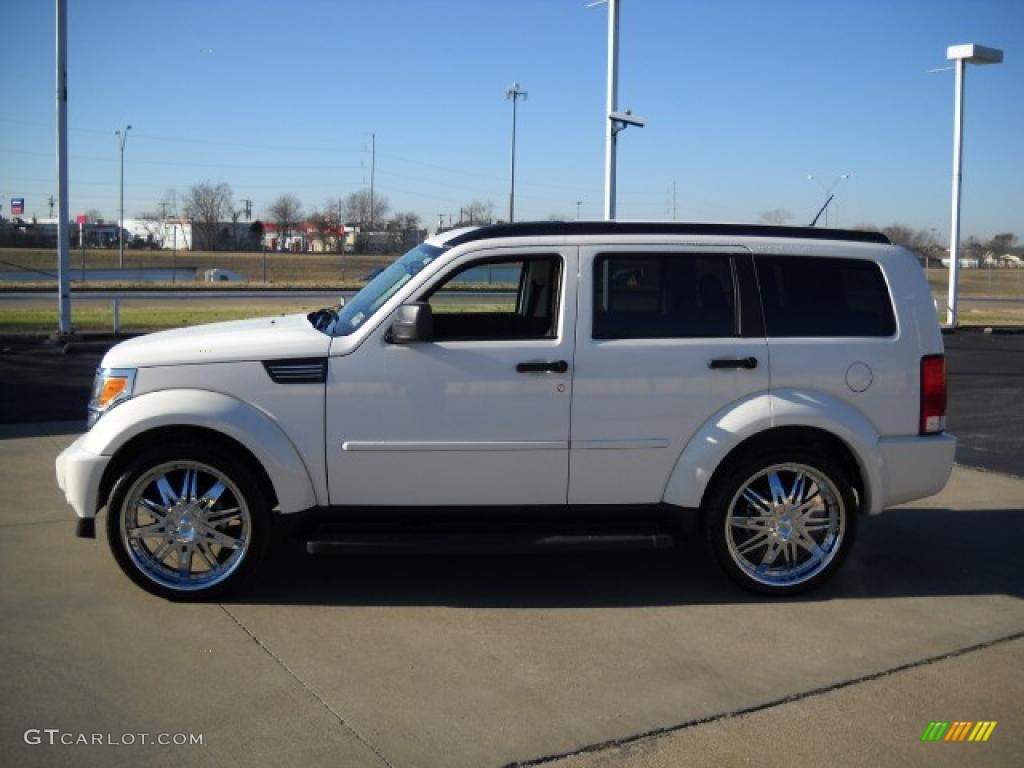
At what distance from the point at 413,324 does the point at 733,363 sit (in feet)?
5.47

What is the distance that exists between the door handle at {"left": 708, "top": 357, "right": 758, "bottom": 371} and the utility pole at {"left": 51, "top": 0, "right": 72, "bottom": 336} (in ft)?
49.8

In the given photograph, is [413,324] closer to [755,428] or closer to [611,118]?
[755,428]

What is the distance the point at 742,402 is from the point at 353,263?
5536 centimetres

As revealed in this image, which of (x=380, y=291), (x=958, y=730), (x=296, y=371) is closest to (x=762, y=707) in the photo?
(x=958, y=730)

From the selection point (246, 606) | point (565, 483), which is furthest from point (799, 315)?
point (246, 606)

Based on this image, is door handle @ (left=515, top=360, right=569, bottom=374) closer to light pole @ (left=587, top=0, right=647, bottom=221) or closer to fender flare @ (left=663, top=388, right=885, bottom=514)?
fender flare @ (left=663, top=388, right=885, bottom=514)

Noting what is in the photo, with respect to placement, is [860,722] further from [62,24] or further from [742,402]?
[62,24]

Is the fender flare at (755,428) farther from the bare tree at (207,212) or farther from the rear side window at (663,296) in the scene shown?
the bare tree at (207,212)

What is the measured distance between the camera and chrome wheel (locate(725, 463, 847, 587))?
5.71 m

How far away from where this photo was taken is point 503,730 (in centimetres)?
412

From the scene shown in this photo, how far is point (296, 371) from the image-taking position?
541 centimetres

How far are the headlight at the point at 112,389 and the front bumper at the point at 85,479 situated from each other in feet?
0.76

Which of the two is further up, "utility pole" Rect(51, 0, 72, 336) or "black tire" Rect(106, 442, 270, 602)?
"utility pole" Rect(51, 0, 72, 336)

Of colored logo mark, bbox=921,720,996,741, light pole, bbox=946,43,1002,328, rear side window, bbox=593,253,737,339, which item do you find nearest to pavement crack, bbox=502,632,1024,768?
colored logo mark, bbox=921,720,996,741
